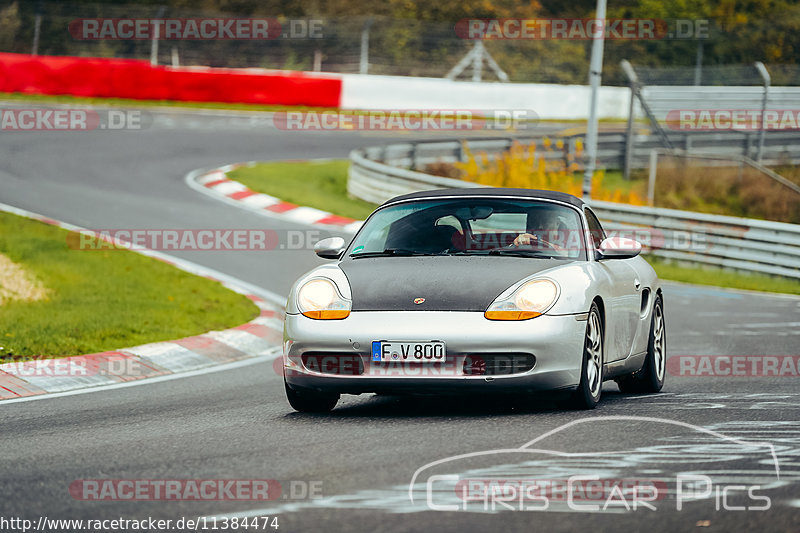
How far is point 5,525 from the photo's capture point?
4727 millimetres

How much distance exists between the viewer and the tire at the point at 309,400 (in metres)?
7.54

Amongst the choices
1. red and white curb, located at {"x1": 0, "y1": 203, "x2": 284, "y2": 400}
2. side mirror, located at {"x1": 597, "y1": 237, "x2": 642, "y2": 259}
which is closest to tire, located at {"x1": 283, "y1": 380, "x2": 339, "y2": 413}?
side mirror, located at {"x1": 597, "y1": 237, "x2": 642, "y2": 259}

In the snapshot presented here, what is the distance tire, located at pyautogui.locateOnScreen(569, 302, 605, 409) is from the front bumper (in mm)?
117

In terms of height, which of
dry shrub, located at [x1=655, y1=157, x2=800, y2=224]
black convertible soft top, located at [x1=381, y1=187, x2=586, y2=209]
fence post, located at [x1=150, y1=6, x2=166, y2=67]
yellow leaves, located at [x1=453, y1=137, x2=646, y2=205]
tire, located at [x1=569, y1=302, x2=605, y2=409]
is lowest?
dry shrub, located at [x1=655, y1=157, x2=800, y2=224]

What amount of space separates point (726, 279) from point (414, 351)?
40.4 feet

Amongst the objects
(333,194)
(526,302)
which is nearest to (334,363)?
(526,302)

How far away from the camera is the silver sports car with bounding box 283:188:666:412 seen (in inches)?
277

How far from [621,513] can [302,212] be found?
17.3 meters

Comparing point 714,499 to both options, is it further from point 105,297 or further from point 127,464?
point 105,297

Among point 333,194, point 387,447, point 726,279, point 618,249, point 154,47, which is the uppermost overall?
point 618,249

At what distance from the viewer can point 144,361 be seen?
10359 mm

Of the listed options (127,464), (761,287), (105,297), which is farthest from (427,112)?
(127,464)

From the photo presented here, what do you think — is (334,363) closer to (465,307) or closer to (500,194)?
(465,307)

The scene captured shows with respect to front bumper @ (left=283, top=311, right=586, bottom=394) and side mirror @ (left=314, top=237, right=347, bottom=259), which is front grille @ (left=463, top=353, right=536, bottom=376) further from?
side mirror @ (left=314, top=237, right=347, bottom=259)
